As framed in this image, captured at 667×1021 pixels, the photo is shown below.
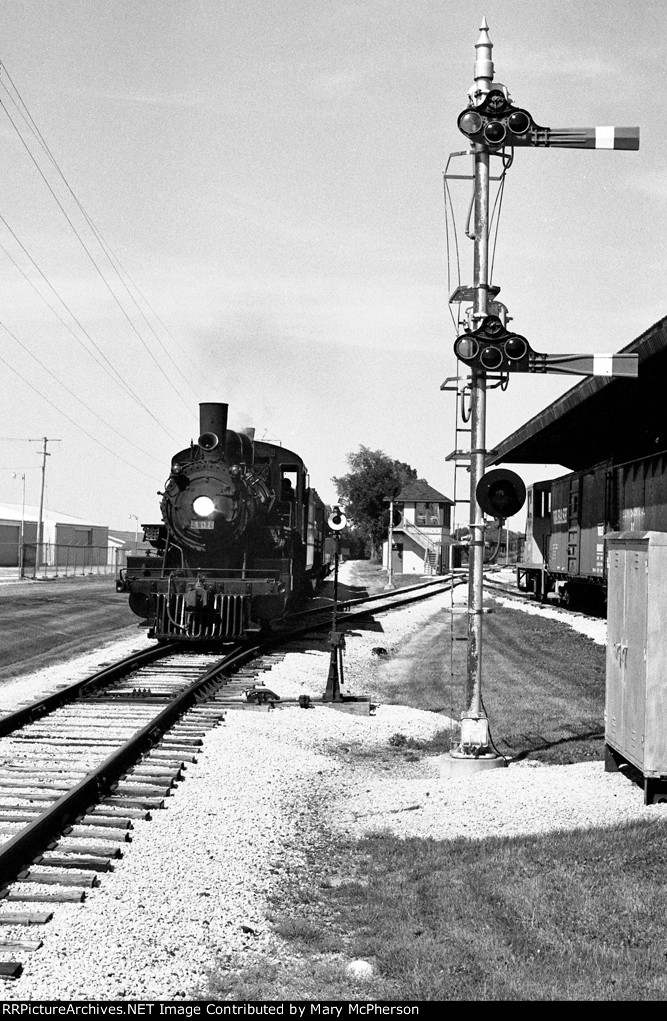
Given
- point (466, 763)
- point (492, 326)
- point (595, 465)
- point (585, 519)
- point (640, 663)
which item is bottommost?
point (466, 763)

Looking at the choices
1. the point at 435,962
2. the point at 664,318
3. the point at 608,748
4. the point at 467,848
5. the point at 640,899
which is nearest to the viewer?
the point at 435,962

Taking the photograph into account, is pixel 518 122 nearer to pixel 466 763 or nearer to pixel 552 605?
pixel 466 763

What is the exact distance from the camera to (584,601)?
1304 inches

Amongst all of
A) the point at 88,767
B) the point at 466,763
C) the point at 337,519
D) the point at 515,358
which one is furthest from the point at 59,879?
the point at 337,519

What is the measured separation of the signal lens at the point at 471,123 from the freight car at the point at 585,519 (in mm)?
8713

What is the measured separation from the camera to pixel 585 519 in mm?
29891

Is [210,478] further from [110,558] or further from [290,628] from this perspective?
[110,558]

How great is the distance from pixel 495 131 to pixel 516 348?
6.30 feet

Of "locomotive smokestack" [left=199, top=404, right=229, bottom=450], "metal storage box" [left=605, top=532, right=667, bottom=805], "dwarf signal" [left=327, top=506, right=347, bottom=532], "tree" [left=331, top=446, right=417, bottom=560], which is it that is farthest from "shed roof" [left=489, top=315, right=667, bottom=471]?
"tree" [left=331, top=446, right=417, bottom=560]

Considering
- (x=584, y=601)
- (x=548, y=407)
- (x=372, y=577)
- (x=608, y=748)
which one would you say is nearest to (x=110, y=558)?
(x=372, y=577)

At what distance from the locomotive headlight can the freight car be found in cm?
713

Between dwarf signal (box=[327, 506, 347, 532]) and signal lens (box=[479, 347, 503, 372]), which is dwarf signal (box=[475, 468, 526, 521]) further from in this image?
dwarf signal (box=[327, 506, 347, 532])

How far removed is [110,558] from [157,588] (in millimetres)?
73971
